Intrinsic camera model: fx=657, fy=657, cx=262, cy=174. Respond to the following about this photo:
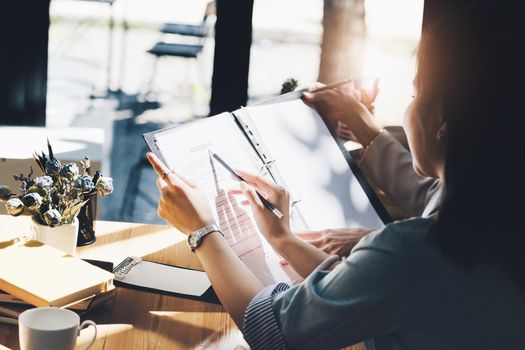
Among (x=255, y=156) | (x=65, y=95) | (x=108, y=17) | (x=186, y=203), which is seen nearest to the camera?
(x=186, y=203)

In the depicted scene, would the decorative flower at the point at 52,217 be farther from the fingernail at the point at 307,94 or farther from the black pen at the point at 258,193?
the fingernail at the point at 307,94

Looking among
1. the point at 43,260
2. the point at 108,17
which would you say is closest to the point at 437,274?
the point at 43,260

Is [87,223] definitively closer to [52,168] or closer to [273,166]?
[52,168]

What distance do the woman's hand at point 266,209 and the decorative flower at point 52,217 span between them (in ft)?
1.25

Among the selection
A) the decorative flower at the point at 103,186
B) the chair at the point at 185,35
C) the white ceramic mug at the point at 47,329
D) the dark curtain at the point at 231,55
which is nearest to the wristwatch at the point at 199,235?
the white ceramic mug at the point at 47,329

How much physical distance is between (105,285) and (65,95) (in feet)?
6.84

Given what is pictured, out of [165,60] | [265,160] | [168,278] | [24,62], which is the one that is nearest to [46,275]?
[168,278]

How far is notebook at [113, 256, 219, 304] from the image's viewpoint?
1.33 metres

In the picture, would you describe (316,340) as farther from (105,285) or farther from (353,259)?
(105,285)

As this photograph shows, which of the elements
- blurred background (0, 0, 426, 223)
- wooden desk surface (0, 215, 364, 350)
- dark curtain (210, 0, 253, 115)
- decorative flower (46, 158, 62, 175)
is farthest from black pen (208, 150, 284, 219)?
dark curtain (210, 0, 253, 115)

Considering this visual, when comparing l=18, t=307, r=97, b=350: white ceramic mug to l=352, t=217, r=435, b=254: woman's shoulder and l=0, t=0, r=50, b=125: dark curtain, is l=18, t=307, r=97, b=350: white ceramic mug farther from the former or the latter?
l=0, t=0, r=50, b=125: dark curtain

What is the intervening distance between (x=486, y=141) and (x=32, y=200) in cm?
89

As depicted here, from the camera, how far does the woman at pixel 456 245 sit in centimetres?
86

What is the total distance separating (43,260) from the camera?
1265mm
